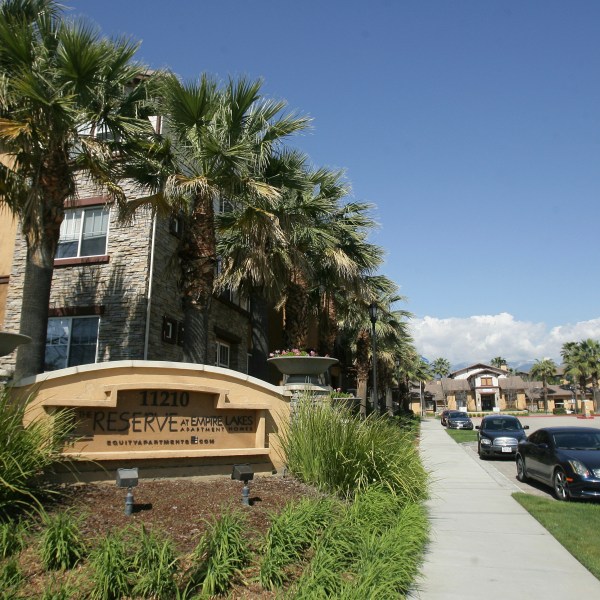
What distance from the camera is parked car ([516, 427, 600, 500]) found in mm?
10898

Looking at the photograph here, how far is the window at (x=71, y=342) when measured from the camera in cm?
1561

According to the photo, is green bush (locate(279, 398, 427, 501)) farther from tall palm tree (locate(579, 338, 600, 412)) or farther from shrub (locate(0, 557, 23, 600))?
tall palm tree (locate(579, 338, 600, 412))

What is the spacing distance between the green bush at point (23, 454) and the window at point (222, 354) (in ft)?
41.4

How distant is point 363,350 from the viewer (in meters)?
29.7

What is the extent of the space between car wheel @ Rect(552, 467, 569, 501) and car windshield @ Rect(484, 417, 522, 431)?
877 centimetres

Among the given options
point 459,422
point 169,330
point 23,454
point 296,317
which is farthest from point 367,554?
point 459,422

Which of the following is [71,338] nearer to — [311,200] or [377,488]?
[311,200]

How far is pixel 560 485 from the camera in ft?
37.6

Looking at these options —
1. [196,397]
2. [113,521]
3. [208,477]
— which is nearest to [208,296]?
[196,397]

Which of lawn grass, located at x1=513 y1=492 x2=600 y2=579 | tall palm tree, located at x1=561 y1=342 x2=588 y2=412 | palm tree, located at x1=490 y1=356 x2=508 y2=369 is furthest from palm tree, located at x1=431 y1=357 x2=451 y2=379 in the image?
lawn grass, located at x1=513 y1=492 x2=600 y2=579

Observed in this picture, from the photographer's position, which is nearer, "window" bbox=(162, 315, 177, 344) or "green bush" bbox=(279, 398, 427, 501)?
"green bush" bbox=(279, 398, 427, 501)

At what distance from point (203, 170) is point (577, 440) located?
1035cm

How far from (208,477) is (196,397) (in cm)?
125

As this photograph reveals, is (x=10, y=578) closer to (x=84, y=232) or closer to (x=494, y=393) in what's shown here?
(x=84, y=232)
